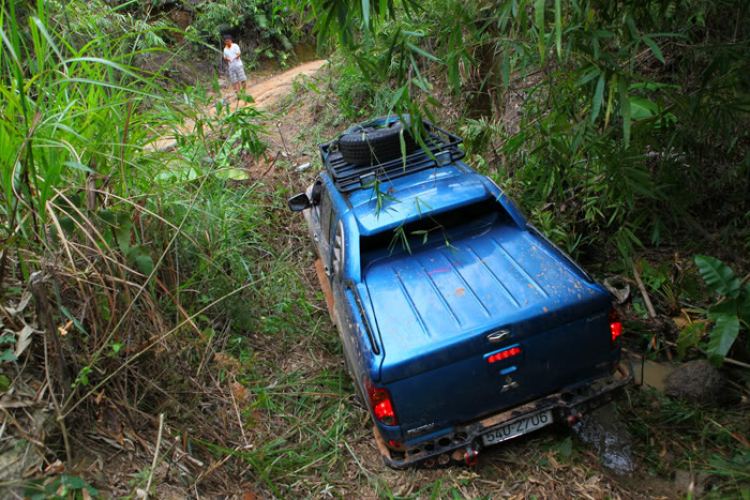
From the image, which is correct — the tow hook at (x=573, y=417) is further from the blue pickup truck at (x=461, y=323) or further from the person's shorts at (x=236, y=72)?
the person's shorts at (x=236, y=72)

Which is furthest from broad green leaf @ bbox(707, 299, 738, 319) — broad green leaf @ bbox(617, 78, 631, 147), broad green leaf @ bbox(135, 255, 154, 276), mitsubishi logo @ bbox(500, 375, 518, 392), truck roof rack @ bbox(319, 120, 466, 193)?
broad green leaf @ bbox(135, 255, 154, 276)

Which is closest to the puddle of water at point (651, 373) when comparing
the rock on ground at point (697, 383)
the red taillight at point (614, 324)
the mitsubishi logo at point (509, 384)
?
the rock on ground at point (697, 383)

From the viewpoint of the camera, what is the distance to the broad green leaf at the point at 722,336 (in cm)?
278

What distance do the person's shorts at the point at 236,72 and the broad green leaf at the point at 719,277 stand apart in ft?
29.9

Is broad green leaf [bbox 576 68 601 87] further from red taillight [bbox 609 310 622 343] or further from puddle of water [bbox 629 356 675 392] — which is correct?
puddle of water [bbox 629 356 675 392]

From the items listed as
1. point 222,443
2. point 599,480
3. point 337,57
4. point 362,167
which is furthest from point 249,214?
point 337,57

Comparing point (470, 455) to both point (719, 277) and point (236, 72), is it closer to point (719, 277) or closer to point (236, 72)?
point (719, 277)

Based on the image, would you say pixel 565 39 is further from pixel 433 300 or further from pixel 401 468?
pixel 401 468

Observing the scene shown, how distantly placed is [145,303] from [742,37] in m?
3.79

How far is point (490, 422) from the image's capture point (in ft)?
10.4

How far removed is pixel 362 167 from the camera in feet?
14.8

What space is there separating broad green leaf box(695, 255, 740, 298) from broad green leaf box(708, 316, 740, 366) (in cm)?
16

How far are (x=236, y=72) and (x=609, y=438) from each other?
361 inches

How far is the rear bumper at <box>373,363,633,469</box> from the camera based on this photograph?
123 inches
